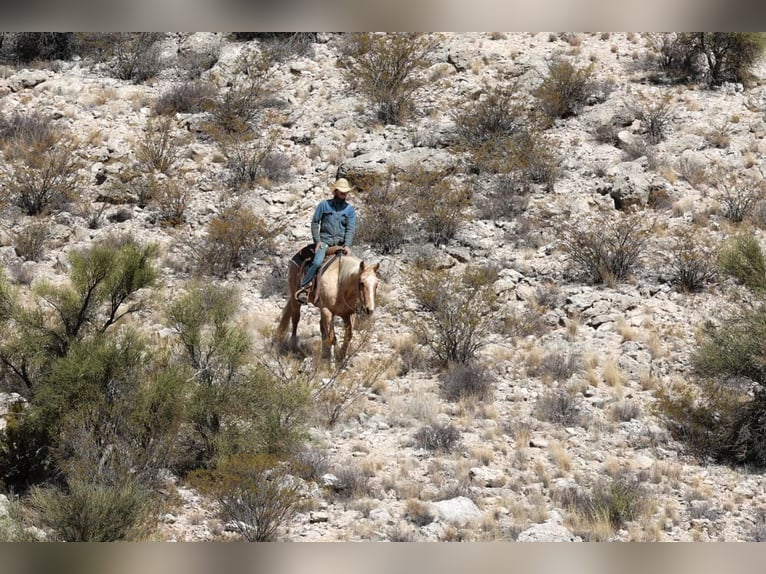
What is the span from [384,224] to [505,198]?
3.12 metres

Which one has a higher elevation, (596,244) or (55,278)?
(596,244)

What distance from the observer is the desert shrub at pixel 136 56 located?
25672 mm

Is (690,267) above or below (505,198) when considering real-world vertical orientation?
below

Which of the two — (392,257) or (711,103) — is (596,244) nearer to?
(392,257)

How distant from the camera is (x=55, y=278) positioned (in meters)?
16.7

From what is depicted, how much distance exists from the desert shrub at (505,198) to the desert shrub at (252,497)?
11467 millimetres

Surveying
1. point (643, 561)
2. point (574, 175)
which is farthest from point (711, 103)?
point (643, 561)

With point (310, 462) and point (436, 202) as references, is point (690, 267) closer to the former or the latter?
point (436, 202)

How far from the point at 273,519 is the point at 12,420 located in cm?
372

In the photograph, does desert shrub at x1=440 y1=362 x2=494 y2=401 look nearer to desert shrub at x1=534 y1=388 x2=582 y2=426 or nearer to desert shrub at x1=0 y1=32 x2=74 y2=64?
desert shrub at x1=534 y1=388 x2=582 y2=426

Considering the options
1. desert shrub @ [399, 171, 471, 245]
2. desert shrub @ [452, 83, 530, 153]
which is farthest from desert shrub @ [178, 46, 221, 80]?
desert shrub @ [399, 171, 471, 245]

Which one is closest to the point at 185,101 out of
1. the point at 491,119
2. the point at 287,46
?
the point at 287,46

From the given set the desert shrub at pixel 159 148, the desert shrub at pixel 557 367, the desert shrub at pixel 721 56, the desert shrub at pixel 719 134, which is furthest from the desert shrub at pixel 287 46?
the desert shrub at pixel 557 367

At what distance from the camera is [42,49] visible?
26562 millimetres
